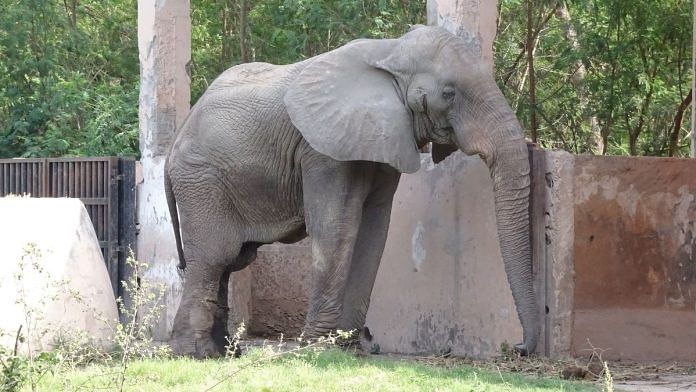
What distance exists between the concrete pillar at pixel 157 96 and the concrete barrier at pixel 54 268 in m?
2.80

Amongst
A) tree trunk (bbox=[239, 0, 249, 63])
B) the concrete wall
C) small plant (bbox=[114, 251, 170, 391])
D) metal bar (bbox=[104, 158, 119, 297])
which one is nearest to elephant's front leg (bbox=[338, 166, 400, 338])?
the concrete wall

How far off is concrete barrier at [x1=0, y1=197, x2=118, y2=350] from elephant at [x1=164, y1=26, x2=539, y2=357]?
2.29ft

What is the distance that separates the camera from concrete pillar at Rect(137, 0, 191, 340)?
42.6ft

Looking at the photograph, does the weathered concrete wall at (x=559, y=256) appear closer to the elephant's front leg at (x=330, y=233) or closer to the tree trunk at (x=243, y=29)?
the elephant's front leg at (x=330, y=233)

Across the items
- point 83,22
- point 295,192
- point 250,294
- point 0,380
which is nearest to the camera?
point 0,380

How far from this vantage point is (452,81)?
31.0 feet

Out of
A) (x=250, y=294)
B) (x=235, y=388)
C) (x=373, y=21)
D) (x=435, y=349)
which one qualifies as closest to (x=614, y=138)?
(x=373, y=21)

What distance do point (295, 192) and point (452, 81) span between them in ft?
4.91

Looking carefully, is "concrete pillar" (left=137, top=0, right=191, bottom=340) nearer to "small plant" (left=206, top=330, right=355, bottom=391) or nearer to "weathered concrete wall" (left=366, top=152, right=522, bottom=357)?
"small plant" (left=206, top=330, right=355, bottom=391)

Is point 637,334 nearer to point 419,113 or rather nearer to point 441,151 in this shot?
point 441,151

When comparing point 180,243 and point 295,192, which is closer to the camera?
point 295,192

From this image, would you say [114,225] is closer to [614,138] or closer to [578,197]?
[578,197]

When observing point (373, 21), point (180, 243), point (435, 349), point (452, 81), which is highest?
point (373, 21)

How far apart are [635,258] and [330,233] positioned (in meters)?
2.24
